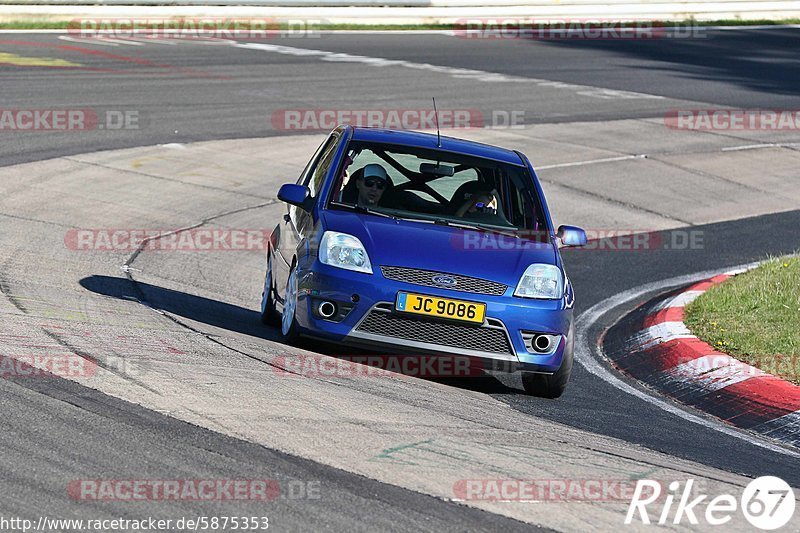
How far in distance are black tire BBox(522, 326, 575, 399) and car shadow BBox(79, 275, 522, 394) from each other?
17 centimetres

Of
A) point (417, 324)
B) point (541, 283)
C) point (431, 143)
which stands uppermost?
point (431, 143)

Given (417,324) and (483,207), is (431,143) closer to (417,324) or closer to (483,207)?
(483,207)

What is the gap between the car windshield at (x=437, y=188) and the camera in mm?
8633

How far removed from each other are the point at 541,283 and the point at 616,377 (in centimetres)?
129

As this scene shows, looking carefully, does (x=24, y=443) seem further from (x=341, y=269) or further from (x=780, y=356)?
(x=780, y=356)

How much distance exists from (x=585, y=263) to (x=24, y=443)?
8553mm

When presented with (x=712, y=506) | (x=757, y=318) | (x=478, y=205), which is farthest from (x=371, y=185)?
(x=712, y=506)

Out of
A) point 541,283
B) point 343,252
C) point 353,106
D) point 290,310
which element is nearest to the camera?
point 343,252

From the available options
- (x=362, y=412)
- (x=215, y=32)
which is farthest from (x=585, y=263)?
(x=215, y=32)

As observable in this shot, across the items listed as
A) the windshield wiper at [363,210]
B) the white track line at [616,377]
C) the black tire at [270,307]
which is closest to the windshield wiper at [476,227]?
the windshield wiper at [363,210]

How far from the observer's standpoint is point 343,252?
7836 mm

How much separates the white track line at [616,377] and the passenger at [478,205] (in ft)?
4.53

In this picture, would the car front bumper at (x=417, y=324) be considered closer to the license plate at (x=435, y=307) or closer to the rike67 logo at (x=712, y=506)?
the license plate at (x=435, y=307)

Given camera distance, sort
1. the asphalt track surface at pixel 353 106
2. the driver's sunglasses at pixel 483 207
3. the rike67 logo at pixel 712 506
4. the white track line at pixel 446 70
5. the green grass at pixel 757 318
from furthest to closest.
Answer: the white track line at pixel 446 70 < the driver's sunglasses at pixel 483 207 < the green grass at pixel 757 318 < the rike67 logo at pixel 712 506 < the asphalt track surface at pixel 353 106
